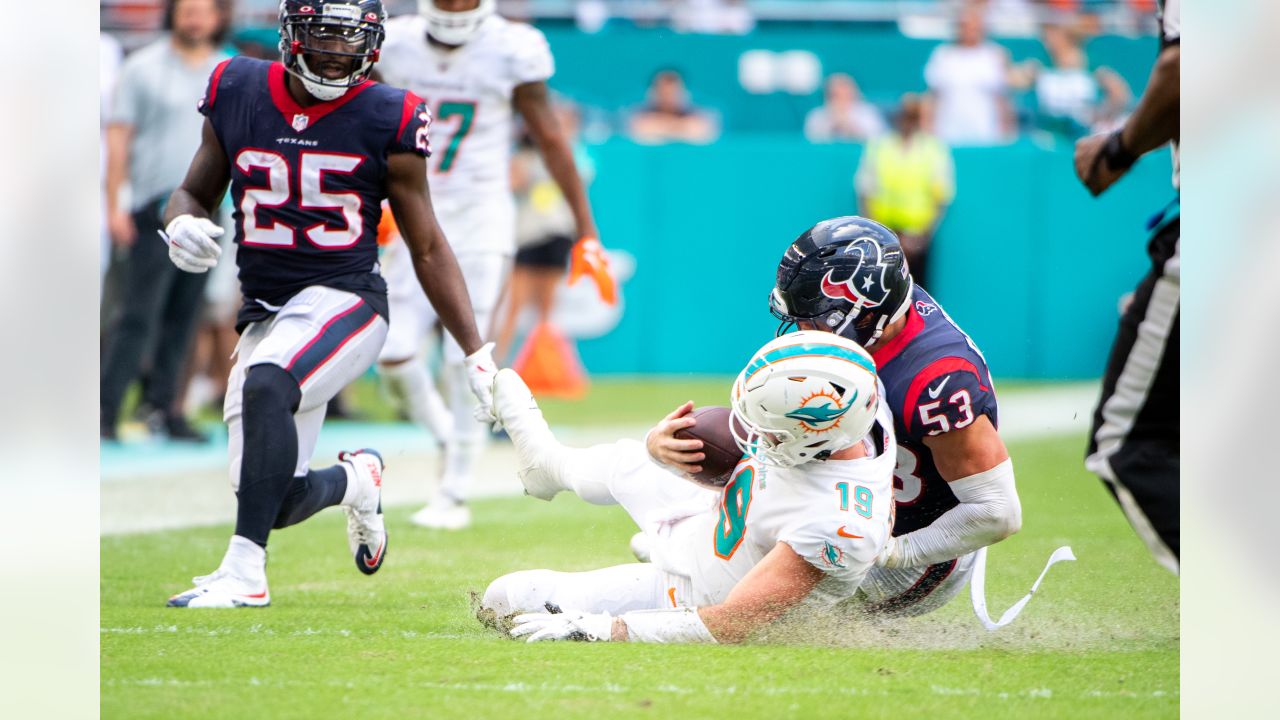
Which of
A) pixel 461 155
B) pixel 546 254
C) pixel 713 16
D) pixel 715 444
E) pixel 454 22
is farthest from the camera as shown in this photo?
pixel 713 16

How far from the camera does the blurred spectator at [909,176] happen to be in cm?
1123

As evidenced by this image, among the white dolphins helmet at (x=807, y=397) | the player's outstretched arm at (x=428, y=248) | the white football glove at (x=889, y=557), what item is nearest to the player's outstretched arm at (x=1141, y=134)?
the white dolphins helmet at (x=807, y=397)

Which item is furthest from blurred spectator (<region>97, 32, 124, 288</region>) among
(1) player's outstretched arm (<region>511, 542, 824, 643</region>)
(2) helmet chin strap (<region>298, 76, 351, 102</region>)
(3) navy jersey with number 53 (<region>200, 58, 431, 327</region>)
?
(1) player's outstretched arm (<region>511, 542, 824, 643</region>)

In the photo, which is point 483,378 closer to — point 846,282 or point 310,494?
point 310,494

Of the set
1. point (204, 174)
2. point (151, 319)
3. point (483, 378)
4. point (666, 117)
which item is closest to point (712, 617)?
point (483, 378)

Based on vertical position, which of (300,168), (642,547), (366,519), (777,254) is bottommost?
(777,254)

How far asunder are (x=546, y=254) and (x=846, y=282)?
6.83 metres

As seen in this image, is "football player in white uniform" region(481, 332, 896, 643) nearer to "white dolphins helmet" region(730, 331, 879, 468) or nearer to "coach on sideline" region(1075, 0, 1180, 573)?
"white dolphins helmet" region(730, 331, 879, 468)

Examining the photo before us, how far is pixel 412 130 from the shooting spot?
Answer: 15.0 feet

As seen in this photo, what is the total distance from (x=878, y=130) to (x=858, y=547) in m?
8.66

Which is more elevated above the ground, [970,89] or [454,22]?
[454,22]

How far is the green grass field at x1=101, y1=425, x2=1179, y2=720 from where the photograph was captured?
3287 millimetres

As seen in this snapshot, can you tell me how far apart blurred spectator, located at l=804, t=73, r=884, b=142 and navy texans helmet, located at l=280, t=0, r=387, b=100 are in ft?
24.7
